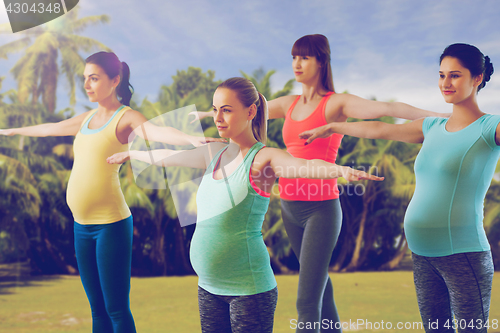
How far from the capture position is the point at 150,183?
9.57 feet

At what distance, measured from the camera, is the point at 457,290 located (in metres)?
2.14

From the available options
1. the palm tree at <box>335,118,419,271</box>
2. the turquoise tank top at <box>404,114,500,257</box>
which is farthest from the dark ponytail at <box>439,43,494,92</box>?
the palm tree at <box>335,118,419,271</box>

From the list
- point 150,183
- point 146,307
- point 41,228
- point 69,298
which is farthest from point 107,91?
point 41,228

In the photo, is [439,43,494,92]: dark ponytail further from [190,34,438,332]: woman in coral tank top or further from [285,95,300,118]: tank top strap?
[285,95,300,118]: tank top strap

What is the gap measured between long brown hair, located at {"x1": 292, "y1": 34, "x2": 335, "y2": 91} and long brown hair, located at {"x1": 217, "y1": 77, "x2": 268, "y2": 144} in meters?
0.86

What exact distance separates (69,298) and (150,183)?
4227mm

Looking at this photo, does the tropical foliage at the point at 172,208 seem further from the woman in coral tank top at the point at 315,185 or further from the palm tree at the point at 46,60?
the woman in coral tank top at the point at 315,185

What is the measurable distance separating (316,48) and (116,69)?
1315 millimetres

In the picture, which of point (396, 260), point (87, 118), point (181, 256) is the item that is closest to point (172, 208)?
point (181, 256)

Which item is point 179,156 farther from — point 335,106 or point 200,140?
point 335,106

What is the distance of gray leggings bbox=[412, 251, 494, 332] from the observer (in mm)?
2127

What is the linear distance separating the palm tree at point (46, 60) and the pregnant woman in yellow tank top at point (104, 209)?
7.25m

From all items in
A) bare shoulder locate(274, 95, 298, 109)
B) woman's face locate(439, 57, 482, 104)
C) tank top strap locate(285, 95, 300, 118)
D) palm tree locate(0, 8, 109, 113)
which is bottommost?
woman's face locate(439, 57, 482, 104)

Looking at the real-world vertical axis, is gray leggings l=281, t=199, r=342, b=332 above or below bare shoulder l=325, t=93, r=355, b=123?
below
